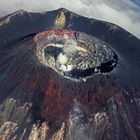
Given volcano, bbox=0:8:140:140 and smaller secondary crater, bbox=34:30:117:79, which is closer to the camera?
volcano, bbox=0:8:140:140

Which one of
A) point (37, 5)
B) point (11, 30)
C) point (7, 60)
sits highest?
point (37, 5)

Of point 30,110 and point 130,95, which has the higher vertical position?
point 130,95

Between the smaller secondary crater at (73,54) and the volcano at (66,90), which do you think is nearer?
the volcano at (66,90)

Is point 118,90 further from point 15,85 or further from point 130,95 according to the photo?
point 15,85

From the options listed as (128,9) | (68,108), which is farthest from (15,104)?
(128,9)

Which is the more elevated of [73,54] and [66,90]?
[73,54]
